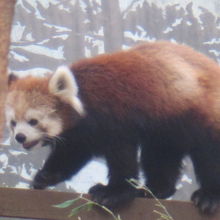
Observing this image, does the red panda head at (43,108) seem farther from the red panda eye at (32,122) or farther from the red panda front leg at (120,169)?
the red panda front leg at (120,169)

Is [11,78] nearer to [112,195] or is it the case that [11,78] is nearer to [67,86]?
[67,86]

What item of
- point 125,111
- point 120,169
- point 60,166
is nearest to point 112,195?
point 120,169

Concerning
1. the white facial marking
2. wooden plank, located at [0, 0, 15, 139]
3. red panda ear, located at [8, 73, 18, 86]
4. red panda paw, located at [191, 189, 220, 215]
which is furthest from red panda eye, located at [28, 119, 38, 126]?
red panda paw, located at [191, 189, 220, 215]

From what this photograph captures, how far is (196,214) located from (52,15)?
2.53 meters

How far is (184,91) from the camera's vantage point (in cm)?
432

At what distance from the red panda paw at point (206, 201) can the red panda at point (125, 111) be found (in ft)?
0.04

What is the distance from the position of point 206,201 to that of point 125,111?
0.62 meters

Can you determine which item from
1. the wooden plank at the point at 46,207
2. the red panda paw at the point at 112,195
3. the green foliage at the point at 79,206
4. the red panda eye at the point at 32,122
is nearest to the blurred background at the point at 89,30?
the red panda eye at the point at 32,122

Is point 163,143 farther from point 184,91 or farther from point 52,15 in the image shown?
point 52,15

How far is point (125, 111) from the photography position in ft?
13.9

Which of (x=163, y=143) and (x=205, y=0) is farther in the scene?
(x=205, y=0)

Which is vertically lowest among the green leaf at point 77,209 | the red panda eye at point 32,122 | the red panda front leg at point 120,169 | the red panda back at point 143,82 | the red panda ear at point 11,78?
the red panda front leg at point 120,169

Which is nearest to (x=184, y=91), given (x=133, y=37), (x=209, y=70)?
(x=209, y=70)

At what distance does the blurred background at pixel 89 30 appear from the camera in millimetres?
5969
